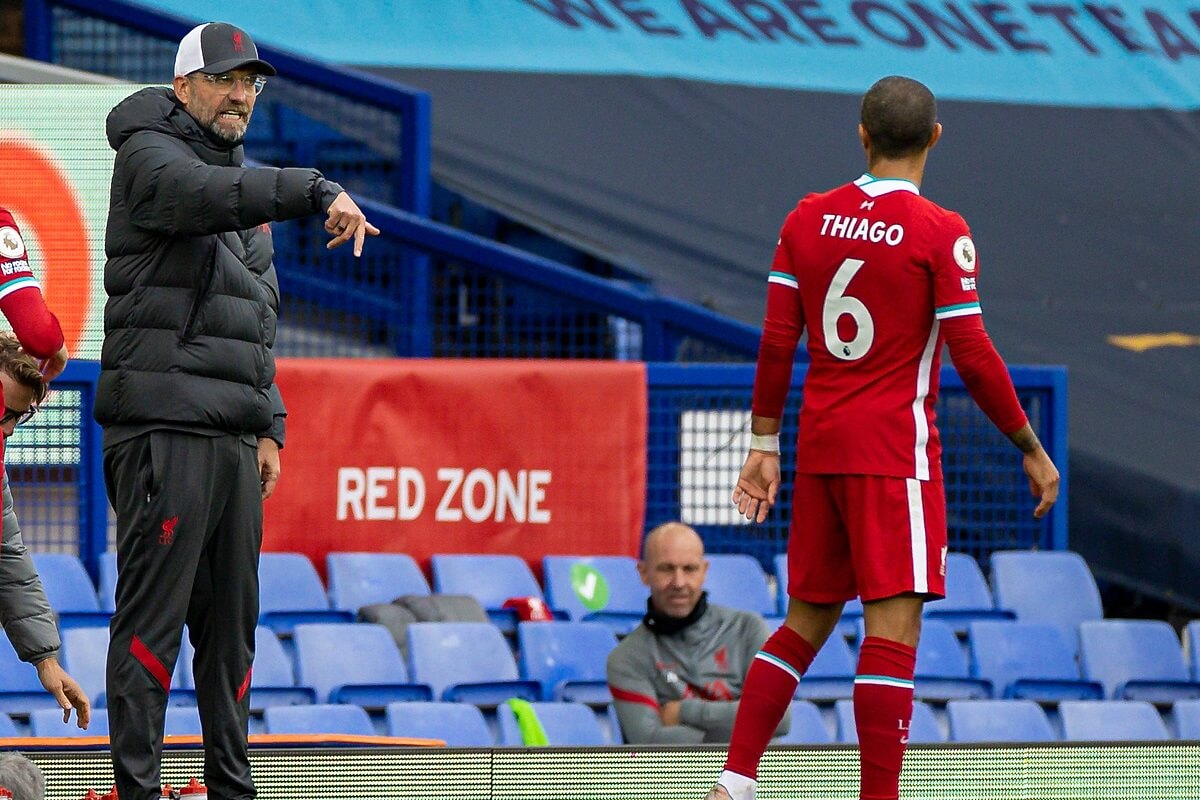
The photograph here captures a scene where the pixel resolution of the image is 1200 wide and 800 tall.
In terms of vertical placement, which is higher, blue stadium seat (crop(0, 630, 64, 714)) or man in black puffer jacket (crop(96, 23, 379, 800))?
man in black puffer jacket (crop(96, 23, 379, 800))

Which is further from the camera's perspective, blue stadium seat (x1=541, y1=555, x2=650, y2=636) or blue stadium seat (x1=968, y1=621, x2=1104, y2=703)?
blue stadium seat (x1=541, y1=555, x2=650, y2=636)

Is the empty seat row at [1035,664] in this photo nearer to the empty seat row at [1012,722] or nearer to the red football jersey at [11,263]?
the empty seat row at [1012,722]

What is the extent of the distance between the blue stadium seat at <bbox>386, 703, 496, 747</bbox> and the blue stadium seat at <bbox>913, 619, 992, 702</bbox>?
1.88 metres

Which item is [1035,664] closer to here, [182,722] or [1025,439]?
[182,722]

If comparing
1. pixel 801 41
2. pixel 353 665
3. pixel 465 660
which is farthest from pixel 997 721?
pixel 801 41

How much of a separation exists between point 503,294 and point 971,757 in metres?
4.80

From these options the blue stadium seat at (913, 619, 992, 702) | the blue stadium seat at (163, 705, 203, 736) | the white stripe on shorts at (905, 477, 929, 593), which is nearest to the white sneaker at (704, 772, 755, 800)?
the white stripe on shorts at (905, 477, 929, 593)

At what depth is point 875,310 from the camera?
12.8 ft

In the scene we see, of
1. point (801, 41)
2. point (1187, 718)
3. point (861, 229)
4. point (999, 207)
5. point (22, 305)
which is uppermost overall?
point (801, 41)

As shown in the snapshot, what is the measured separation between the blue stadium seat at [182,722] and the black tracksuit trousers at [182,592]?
5.56 ft

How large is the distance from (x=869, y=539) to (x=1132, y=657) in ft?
13.4

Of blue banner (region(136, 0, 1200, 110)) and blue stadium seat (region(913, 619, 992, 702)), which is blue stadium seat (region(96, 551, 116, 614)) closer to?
blue stadium seat (region(913, 619, 992, 702))

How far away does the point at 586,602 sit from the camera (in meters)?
7.69

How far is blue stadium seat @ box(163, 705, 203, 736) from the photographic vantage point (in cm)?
556
